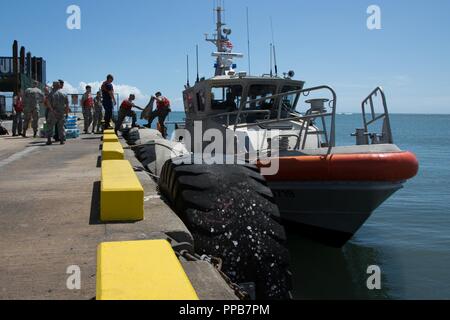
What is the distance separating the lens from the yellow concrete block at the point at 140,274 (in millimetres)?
2266

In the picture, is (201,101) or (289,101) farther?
(201,101)

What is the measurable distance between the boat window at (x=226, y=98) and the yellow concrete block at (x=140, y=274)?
694cm

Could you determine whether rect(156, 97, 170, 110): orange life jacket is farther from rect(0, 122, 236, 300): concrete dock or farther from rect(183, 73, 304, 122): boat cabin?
rect(0, 122, 236, 300): concrete dock

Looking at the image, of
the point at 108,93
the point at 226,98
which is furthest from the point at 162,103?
the point at 226,98

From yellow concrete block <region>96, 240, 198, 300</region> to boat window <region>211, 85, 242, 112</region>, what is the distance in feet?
22.8

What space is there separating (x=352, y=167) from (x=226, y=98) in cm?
397

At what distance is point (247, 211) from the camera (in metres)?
4.14

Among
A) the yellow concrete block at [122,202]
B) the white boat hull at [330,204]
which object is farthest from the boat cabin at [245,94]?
the yellow concrete block at [122,202]

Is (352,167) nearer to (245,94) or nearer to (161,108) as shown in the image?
(245,94)

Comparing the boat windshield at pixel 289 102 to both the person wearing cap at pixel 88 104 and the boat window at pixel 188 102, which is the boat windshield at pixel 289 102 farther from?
the person wearing cap at pixel 88 104

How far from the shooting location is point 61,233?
3.82 metres

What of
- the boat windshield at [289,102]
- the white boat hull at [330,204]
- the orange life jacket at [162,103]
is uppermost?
the orange life jacket at [162,103]
